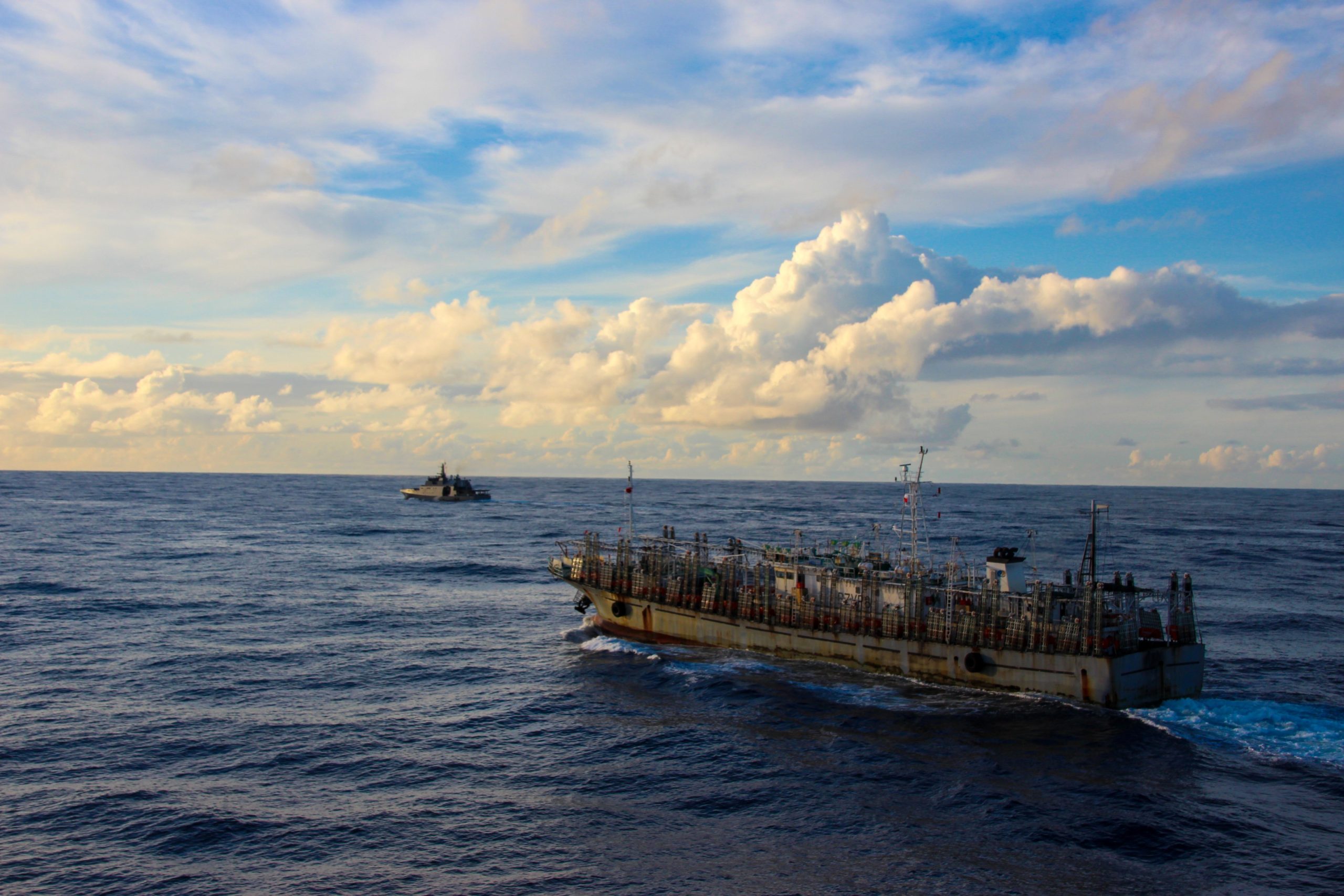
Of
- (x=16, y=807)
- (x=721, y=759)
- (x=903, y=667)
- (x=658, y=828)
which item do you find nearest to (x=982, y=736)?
(x=903, y=667)

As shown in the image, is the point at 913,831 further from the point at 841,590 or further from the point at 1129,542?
the point at 1129,542

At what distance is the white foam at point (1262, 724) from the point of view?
36812 millimetres

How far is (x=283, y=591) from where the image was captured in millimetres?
74438

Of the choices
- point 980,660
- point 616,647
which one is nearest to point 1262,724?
point 980,660

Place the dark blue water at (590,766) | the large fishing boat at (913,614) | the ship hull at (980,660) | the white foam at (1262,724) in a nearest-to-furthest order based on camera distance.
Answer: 1. the dark blue water at (590,766)
2. the white foam at (1262,724)
3. the ship hull at (980,660)
4. the large fishing boat at (913,614)

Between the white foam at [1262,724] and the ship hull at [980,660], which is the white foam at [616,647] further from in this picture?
the white foam at [1262,724]

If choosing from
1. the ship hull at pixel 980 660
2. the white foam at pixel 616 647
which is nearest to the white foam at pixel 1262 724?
the ship hull at pixel 980 660

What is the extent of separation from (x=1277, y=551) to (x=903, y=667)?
100466mm

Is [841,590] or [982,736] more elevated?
[841,590]

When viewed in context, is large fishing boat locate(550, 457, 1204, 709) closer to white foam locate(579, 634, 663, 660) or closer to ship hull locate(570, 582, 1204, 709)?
ship hull locate(570, 582, 1204, 709)

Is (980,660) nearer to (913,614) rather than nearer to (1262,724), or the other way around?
(913,614)

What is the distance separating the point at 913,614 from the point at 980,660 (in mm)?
4569

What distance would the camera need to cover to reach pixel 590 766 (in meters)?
34.3

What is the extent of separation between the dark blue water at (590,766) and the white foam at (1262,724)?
20cm
